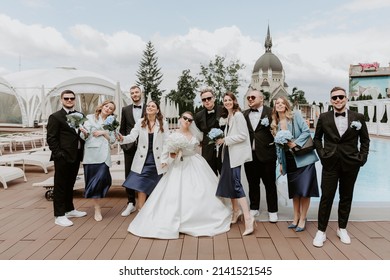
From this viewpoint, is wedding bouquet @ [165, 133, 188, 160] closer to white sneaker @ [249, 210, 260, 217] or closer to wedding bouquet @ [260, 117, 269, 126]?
wedding bouquet @ [260, 117, 269, 126]

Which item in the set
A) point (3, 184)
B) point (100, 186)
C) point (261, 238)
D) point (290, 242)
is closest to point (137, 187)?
point (100, 186)

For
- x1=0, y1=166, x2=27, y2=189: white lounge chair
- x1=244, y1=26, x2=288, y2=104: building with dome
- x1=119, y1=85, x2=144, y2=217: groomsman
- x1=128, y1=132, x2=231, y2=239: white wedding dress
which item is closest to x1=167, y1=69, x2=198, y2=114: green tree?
x1=0, y1=166, x2=27, y2=189: white lounge chair

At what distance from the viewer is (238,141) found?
415 cm

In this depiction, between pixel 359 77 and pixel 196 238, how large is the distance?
71910mm

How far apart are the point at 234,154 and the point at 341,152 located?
117cm

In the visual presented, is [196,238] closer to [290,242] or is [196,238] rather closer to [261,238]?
[261,238]

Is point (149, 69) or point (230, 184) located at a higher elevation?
point (149, 69)

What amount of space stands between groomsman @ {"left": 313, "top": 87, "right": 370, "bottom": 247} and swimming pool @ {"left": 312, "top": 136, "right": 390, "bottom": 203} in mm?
3663

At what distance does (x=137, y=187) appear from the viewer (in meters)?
4.69

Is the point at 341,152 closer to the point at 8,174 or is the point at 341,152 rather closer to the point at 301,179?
the point at 301,179

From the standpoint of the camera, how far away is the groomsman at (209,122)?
4664 millimetres

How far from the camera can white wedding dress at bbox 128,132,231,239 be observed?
4000 millimetres

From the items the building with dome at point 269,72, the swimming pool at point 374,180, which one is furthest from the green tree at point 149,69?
the building with dome at point 269,72

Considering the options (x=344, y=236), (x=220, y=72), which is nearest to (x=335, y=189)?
(x=344, y=236)
